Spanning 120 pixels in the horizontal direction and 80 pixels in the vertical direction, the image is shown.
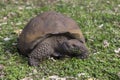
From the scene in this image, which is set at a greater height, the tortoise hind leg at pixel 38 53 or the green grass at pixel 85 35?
the tortoise hind leg at pixel 38 53

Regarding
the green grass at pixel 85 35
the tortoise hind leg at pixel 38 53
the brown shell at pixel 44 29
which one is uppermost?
the brown shell at pixel 44 29

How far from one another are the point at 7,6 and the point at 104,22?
2.60 m

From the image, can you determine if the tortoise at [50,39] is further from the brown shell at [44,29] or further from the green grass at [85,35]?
the green grass at [85,35]

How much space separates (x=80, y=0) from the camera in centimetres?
859

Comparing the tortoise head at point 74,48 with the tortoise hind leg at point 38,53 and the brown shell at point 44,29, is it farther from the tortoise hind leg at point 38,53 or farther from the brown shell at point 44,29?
the tortoise hind leg at point 38,53

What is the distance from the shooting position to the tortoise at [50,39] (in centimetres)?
467

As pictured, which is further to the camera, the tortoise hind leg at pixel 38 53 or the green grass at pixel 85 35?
the tortoise hind leg at pixel 38 53

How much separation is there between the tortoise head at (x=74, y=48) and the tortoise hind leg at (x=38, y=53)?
0.28 m

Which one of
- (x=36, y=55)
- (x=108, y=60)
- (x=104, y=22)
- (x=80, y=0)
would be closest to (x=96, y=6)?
(x=80, y=0)

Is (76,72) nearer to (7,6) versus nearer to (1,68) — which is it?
(1,68)

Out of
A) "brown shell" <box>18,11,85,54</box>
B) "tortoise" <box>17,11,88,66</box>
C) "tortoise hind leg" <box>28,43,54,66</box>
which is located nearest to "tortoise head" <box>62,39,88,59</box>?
"tortoise" <box>17,11,88,66</box>

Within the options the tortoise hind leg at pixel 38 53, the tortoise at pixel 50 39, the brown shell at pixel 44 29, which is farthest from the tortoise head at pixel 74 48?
the tortoise hind leg at pixel 38 53

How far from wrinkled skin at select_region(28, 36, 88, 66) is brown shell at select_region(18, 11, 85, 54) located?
4.2 inches

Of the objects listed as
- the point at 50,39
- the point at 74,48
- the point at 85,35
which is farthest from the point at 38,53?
the point at 85,35
